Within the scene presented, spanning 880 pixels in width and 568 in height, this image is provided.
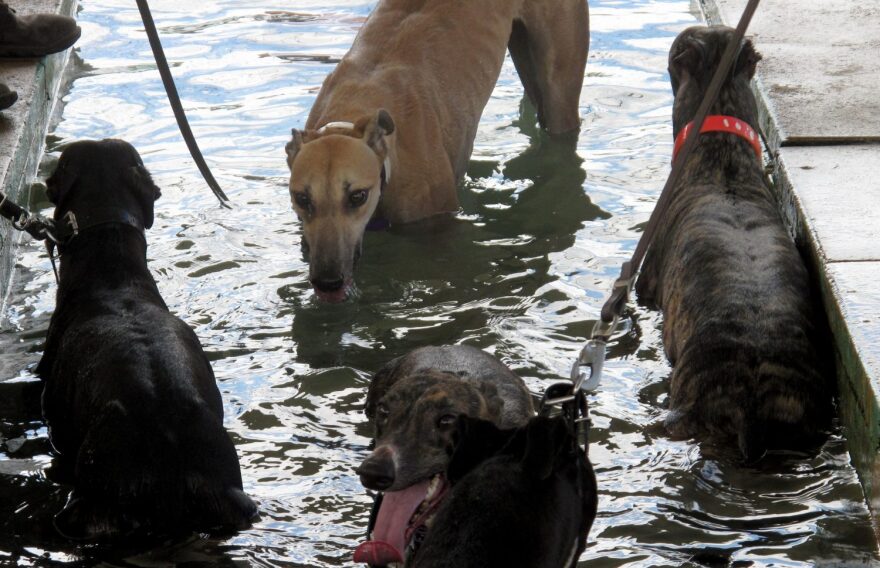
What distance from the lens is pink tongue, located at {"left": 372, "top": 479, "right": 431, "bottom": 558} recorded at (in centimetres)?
391

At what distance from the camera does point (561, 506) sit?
120 inches

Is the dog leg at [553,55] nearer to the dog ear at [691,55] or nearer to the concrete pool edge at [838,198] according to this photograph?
the concrete pool edge at [838,198]

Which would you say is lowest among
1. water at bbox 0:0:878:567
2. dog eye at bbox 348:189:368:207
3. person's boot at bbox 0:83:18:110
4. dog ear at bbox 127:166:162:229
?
water at bbox 0:0:878:567

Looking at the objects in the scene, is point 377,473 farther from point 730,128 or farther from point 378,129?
point 730,128

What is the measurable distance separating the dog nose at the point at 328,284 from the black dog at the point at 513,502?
9.87 feet

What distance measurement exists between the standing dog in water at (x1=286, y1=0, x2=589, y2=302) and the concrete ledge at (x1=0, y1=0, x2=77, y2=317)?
1617 mm

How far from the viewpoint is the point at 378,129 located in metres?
6.63

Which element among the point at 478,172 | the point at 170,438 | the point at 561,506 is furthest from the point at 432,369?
the point at 478,172

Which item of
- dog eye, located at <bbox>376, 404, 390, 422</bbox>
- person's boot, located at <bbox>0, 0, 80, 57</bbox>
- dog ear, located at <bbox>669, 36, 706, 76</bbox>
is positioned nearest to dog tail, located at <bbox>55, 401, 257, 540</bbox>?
dog eye, located at <bbox>376, 404, 390, 422</bbox>

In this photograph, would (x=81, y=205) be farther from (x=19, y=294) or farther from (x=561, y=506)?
(x=561, y=506)

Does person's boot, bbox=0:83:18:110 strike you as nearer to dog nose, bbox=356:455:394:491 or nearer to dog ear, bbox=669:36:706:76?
dog ear, bbox=669:36:706:76

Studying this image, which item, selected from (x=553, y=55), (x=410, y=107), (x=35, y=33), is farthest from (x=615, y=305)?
(x=35, y=33)

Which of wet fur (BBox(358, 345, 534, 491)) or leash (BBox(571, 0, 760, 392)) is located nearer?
leash (BBox(571, 0, 760, 392))

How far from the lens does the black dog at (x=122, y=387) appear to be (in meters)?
4.15
